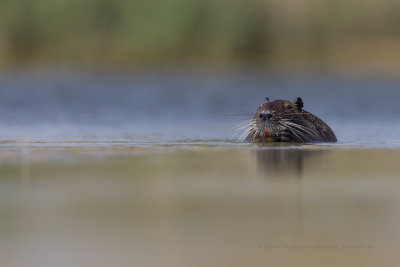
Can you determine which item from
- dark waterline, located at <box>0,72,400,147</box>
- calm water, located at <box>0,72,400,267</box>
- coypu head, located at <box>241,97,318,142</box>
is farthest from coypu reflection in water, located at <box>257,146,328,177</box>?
dark waterline, located at <box>0,72,400,147</box>

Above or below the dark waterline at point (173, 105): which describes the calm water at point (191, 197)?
below

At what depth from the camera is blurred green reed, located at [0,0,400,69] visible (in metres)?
24.1

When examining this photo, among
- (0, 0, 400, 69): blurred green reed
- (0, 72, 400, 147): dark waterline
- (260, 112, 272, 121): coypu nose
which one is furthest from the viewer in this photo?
(0, 0, 400, 69): blurred green reed

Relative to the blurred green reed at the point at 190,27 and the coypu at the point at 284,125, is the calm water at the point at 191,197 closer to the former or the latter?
the coypu at the point at 284,125

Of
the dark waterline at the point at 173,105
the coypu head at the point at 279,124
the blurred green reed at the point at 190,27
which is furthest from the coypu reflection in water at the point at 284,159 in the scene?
the blurred green reed at the point at 190,27

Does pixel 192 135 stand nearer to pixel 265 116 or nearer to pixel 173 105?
pixel 265 116

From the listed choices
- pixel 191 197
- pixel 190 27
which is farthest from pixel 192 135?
pixel 190 27

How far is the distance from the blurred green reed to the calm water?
9639 millimetres

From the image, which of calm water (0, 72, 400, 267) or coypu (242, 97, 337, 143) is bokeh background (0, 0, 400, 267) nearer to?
calm water (0, 72, 400, 267)

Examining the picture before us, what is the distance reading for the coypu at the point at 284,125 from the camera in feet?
34.4

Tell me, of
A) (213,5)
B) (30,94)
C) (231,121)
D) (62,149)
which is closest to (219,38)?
(213,5)

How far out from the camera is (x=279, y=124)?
10570 millimetres

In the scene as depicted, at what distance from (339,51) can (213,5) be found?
11.0 feet

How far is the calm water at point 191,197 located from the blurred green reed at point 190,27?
31.6 ft
